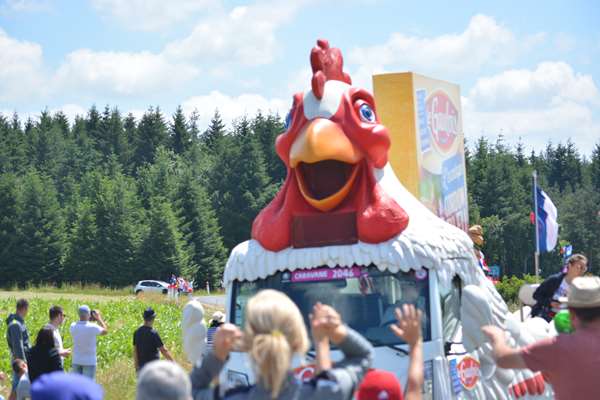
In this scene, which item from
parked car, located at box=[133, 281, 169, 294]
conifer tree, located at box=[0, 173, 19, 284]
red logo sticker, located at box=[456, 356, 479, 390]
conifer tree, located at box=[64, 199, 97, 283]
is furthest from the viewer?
conifer tree, located at box=[64, 199, 97, 283]

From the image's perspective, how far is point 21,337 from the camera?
481 inches

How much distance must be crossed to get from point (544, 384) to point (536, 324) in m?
0.78

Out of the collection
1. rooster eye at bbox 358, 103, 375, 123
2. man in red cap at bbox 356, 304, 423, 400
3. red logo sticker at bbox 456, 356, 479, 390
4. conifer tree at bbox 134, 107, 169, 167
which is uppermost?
conifer tree at bbox 134, 107, 169, 167

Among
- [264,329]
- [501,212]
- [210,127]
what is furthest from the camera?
[210,127]

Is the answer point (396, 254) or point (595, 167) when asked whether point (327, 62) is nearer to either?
point (396, 254)

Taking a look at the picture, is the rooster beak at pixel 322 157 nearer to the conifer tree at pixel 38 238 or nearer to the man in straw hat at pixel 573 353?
the man in straw hat at pixel 573 353

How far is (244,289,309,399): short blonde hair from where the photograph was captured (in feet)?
12.5

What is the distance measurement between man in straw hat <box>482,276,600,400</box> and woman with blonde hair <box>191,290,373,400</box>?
937 millimetres

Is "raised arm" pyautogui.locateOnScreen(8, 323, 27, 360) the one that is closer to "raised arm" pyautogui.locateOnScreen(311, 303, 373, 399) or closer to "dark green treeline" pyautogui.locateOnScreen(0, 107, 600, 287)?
"raised arm" pyautogui.locateOnScreen(311, 303, 373, 399)

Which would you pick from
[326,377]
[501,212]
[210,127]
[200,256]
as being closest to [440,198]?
[326,377]

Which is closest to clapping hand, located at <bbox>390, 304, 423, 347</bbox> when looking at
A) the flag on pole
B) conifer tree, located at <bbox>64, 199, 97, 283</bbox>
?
the flag on pole

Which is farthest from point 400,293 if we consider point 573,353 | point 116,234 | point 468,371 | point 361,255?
point 116,234

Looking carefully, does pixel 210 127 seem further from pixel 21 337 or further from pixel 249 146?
pixel 21 337

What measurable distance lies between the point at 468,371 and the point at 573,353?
12.2 ft
